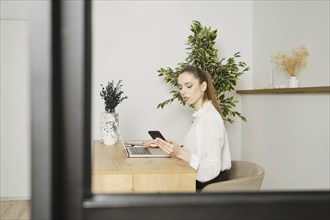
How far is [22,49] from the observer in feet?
11.1

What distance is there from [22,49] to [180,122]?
1548 millimetres

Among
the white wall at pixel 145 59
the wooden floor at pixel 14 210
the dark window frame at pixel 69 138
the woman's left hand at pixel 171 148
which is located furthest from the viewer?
the white wall at pixel 145 59

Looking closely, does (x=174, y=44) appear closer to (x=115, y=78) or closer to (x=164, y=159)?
(x=115, y=78)

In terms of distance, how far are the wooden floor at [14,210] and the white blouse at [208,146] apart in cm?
156

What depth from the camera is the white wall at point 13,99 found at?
11.0ft

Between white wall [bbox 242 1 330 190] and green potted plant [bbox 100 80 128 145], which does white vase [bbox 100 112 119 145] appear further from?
white wall [bbox 242 1 330 190]

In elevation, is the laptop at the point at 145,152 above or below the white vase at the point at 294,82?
below

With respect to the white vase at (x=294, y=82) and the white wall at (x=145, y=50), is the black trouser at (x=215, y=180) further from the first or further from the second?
the white wall at (x=145, y=50)

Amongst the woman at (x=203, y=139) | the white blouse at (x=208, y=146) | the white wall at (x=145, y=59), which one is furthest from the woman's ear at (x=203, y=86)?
the white wall at (x=145, y=59)

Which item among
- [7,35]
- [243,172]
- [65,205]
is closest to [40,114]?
[65,205]

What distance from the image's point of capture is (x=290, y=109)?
2623 millimetres

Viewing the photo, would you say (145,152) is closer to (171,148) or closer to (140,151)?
(140,151)

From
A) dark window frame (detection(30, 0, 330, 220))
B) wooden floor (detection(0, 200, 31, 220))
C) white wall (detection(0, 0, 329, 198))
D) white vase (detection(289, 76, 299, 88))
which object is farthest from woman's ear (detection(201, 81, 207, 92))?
dark window frame (detection(30, 0, 330, 220))

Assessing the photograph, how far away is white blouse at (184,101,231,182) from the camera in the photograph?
1745mm
